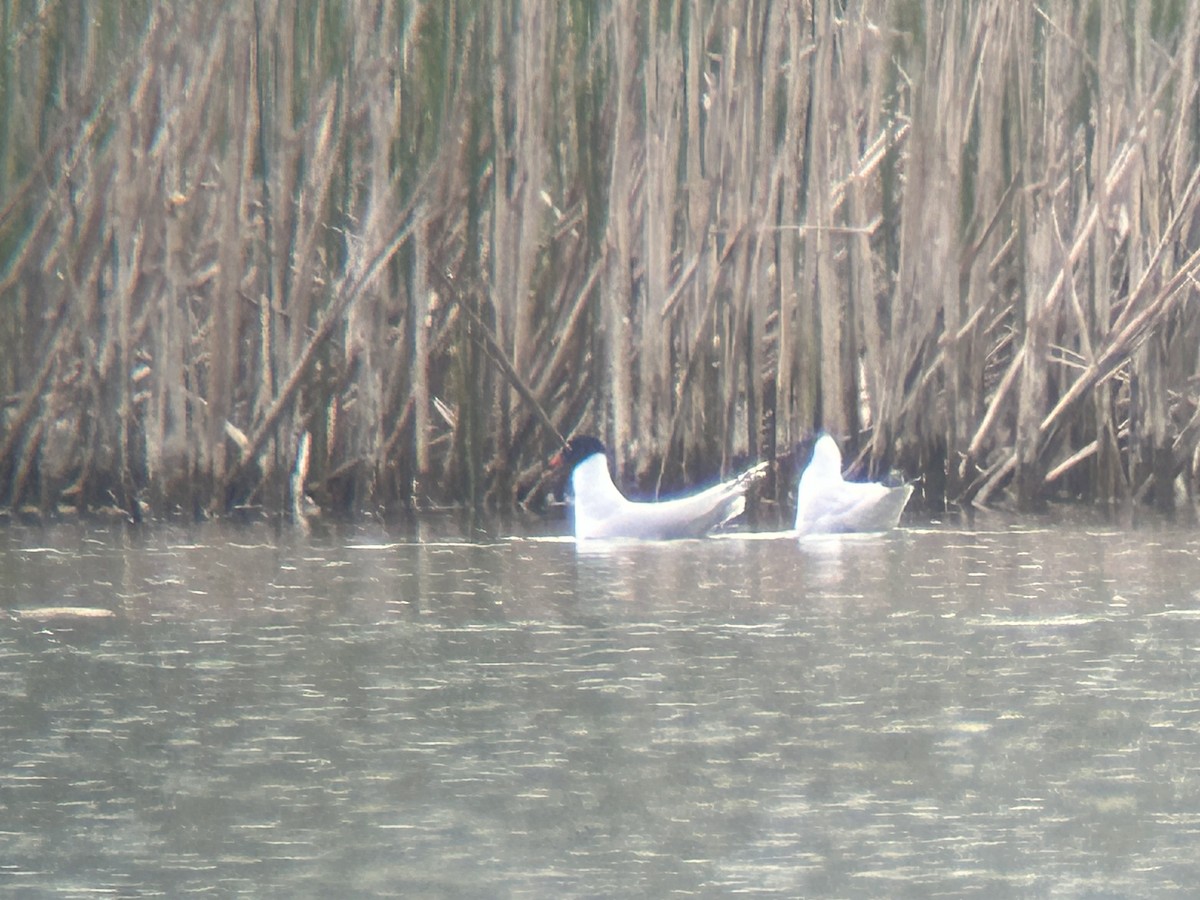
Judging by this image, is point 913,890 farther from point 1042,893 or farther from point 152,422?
point 152,422

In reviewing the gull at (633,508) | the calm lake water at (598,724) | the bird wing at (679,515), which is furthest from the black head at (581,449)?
the calm lake water at (598,724)

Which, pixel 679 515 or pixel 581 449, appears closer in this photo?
pixel 679 515

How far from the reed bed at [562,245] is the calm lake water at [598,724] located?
0.84m

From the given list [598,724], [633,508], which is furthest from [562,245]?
[598,724]

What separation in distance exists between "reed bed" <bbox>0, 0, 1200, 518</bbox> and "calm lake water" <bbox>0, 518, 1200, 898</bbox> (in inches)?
33.0

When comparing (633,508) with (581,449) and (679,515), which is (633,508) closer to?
(679,515)

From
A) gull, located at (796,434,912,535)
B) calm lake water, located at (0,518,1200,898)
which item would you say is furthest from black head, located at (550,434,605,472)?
calm lake water, located at (0,518,1200,898)

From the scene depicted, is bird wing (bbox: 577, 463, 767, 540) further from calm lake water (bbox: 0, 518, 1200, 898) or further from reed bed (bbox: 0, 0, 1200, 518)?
calm lake water (bbox: 0, 518, 1200, 898)

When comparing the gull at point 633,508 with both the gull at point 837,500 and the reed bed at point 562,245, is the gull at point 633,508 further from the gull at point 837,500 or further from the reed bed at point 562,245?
the reed bed at point 562,245

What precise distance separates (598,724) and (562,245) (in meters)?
3.42

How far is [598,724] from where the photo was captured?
385 cm

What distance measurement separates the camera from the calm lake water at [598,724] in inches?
116

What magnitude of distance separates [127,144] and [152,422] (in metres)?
0.79

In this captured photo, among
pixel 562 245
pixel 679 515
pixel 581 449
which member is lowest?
pixel 679 515
